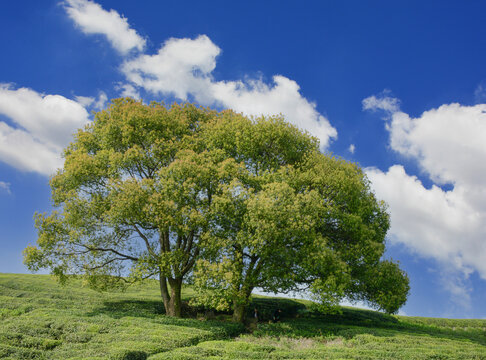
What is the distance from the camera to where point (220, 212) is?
26.5 meters

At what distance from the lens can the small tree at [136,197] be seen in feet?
86.5

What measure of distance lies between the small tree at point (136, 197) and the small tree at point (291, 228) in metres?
2.28

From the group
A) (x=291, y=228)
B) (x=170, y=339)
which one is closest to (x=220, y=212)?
(x=291, y=228)

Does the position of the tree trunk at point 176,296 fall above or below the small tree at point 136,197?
below

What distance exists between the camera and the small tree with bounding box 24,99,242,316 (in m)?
26.4

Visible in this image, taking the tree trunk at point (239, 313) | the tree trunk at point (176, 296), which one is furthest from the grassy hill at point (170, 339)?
the tree trunk at point (176, 296)

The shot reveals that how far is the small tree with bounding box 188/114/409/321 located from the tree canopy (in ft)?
0.31

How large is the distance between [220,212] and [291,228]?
18.8 feet

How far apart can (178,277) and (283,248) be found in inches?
405

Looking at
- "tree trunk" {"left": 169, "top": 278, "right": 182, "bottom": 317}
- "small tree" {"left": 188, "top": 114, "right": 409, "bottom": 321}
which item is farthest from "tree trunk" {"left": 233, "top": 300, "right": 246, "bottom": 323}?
"tree trunk" {"left": 169, "top": 278, "right": 182, "bottom": 317}

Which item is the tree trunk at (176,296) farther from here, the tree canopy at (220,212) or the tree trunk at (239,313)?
the tree trunk at (239,313)

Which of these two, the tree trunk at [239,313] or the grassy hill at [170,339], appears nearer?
the grassy hill at [170,339]

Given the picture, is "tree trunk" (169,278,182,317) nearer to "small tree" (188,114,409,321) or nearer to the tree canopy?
the tree canopy

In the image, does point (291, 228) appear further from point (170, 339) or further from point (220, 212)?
point (170, 339)
